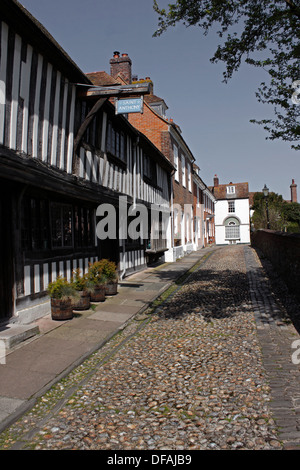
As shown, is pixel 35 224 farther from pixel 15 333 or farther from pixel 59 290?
pixel 15 333

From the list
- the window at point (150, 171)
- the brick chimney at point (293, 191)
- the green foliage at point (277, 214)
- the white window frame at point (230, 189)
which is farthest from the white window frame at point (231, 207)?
the window at point (150, 171)

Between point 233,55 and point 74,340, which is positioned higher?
point 233,55

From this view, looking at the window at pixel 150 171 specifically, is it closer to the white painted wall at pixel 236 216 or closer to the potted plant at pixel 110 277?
the potted plant at pixel 110 277

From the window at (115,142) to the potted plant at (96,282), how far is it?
11.9ft

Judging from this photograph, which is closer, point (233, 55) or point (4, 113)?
point (4, 113)

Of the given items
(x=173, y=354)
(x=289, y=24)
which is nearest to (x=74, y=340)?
A: (x=173, y=354)

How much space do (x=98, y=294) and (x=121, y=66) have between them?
39.4ft

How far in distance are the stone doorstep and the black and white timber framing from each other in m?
0.36

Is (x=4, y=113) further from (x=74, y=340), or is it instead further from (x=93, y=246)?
(x=93, y=246)

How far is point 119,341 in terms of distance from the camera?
5.77 meters

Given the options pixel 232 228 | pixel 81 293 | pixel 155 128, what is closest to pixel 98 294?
pixel 81 293

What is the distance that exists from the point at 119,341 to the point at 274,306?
4.03m

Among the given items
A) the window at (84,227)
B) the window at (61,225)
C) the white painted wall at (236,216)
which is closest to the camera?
the window at (61,225)

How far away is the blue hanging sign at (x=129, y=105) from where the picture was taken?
7.86m
